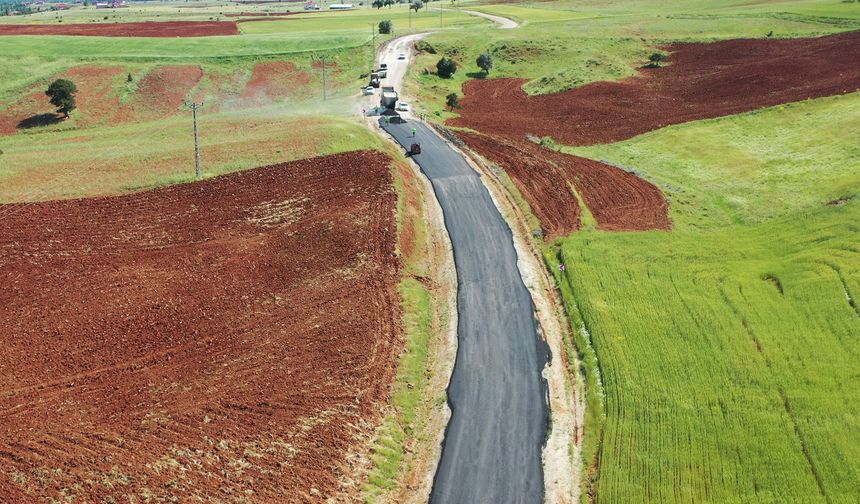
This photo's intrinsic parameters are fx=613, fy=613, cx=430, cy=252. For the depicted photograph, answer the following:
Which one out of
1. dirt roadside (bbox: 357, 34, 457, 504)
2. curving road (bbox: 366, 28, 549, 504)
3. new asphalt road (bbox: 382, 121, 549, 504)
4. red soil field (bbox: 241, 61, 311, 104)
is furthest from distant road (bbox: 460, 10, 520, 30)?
new asphalt road (bbox: 382, 121, 549, 504)

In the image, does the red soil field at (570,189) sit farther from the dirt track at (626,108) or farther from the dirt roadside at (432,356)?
the dirt roadside at (432,356)

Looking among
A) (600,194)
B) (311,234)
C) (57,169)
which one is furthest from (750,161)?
(57,169)

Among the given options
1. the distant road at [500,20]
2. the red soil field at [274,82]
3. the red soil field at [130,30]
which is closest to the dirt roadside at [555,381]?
the red soil field at [274,82]

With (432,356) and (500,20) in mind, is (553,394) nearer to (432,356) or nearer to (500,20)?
(432,356)

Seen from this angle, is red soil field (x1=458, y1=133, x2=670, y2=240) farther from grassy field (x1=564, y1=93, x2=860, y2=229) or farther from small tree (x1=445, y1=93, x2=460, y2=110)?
small tree (x1=445, y1=93, x2=460, y2=110)

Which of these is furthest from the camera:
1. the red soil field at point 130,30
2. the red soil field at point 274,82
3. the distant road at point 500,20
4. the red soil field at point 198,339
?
the distant road at point 500,20
